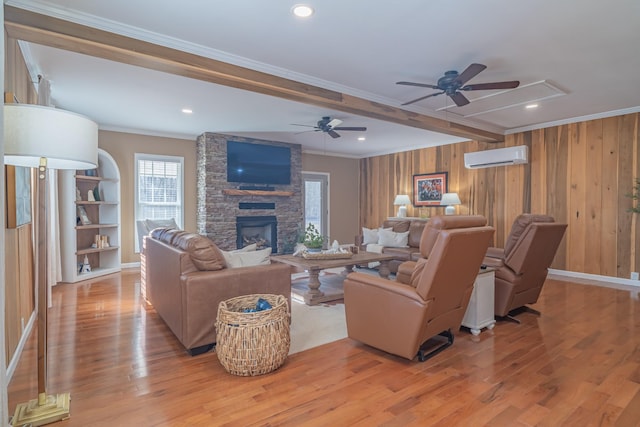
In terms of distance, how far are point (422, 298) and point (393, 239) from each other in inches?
146

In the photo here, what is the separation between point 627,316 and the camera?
12.3ft

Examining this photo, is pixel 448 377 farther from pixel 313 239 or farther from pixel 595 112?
pixel 595 112

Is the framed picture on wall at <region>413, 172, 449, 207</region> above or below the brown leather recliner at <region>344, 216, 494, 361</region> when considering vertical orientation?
above

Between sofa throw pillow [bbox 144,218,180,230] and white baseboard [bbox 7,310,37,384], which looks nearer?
white baseboard [bbox 7,310,37,384]

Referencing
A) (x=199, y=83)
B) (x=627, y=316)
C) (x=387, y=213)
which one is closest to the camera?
(x=627, y=316)

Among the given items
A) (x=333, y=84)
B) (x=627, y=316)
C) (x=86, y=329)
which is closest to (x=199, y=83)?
(x=333, y=84)

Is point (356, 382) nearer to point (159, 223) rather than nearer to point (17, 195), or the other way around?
point (17, 195)

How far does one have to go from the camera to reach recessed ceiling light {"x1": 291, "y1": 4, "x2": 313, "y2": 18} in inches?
101

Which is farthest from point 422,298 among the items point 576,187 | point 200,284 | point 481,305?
point 576,187

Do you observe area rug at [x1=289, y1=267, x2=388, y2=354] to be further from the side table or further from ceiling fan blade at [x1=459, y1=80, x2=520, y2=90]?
ceiling fan blade at [x1=459, y1=80, x2=520, y2=90]

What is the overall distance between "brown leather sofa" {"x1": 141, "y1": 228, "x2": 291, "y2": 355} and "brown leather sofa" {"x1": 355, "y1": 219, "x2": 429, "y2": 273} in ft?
9.01

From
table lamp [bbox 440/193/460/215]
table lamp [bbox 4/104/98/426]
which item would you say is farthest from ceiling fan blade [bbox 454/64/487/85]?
table lamp [bbox 440/193/460/215]

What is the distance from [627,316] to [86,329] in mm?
5509

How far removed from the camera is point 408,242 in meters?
6.19
